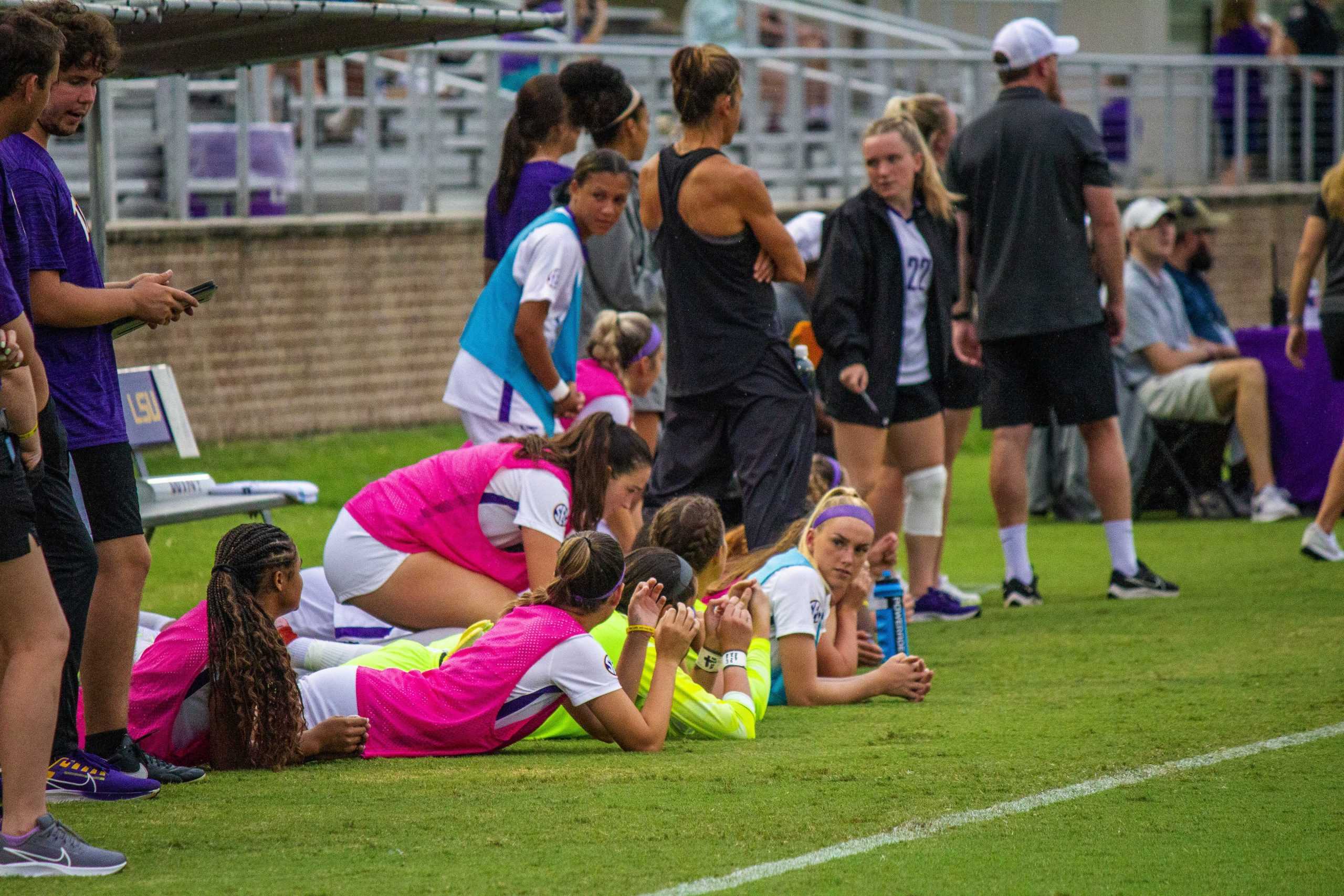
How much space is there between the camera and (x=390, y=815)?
4.54m

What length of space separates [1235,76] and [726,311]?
49.2 feet

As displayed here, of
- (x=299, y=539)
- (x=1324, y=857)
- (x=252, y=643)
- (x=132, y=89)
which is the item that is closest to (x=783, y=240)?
(x=252, y=643)

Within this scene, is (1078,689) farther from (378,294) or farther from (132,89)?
(132,89)

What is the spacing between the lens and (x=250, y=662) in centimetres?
506

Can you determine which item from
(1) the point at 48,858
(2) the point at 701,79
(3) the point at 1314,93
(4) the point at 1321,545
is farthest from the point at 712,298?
(3) the point at 1314,93

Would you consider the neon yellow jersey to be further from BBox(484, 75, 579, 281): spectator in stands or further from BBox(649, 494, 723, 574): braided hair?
BBox(484, 75, 579, 281): spectator in stands

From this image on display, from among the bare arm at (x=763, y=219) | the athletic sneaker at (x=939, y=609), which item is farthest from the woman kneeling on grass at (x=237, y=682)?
the athletic sneaker at (x=939, y=609)

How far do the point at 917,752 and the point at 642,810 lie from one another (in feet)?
3.44

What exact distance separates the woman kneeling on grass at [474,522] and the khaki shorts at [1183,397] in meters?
6.03

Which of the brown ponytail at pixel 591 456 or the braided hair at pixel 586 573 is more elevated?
the brown ponytail at pixel 591 456

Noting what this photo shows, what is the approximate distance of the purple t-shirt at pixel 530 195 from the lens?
7.95 meters

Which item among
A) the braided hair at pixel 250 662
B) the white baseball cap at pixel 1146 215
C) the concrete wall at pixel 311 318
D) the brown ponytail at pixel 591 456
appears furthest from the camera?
the concrete wall at pixel 311 318

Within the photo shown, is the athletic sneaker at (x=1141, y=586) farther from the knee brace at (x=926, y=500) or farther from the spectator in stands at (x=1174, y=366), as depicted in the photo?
the spectator in stands at (x=1174, y=366)

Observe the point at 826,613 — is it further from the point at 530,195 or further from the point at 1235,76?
the point at 1235,76
